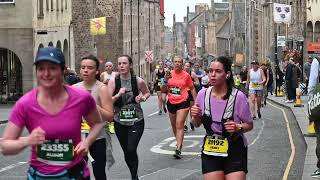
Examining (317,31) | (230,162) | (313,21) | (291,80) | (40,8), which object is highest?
(40,8)

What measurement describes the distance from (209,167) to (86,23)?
4819 cm

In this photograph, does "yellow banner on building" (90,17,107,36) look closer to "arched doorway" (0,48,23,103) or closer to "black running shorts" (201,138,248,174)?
"arched doorway" (0,48,23,103)

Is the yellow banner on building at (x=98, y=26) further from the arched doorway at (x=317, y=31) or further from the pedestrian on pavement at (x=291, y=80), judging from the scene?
the pedestrian on pavement at (x=291, y=80)

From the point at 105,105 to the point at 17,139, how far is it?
2.80 metres

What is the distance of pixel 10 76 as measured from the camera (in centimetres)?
3603

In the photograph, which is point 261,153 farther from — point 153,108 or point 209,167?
point 153,108

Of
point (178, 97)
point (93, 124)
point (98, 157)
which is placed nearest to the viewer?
point (93, 124)

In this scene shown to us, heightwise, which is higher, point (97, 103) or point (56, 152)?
point (97, 103)

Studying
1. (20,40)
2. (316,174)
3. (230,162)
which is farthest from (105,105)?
(20,40)

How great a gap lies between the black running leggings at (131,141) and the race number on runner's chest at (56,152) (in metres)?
4.61

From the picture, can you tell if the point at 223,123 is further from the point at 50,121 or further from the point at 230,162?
the point at 50,121

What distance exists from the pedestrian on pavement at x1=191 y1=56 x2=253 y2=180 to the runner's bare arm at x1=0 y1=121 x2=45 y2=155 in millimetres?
2161

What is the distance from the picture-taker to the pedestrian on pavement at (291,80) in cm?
2667

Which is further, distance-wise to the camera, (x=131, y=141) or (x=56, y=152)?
(x=131, y=141)
